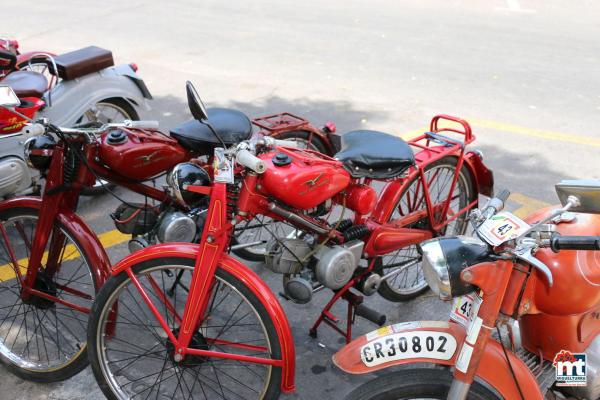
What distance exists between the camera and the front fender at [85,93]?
13.3 ft

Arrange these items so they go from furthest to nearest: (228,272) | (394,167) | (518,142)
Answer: (518,142), (394,167), (228,272)

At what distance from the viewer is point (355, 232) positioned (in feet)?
9.18

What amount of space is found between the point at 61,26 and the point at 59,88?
5.91m

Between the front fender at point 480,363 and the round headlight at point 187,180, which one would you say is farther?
the round headlight at point 187,180

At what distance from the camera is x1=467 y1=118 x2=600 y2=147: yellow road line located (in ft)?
18.1

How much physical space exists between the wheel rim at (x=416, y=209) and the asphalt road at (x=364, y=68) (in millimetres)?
147

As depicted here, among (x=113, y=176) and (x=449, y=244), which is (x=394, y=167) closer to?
(x=449, y=244)

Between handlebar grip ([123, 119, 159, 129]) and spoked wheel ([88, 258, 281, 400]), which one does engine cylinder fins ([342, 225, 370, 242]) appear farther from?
handlebar grip ([123, 119, 159, 129])

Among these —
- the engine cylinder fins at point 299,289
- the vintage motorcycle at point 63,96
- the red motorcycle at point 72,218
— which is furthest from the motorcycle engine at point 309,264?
the vintage motorcycle at point 63,96

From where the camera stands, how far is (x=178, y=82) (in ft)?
23.0

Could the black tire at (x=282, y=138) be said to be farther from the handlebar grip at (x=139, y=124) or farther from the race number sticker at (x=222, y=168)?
the race number sticker at (x=222, y=168)

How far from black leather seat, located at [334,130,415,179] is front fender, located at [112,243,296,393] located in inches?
25.9

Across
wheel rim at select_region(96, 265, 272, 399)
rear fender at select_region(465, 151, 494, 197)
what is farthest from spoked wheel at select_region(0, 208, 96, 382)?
rear fender at select_region(465, 151, 494, 197)

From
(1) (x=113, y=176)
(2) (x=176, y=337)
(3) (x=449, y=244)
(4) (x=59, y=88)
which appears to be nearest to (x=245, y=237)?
(1) (x=113, y=176)
